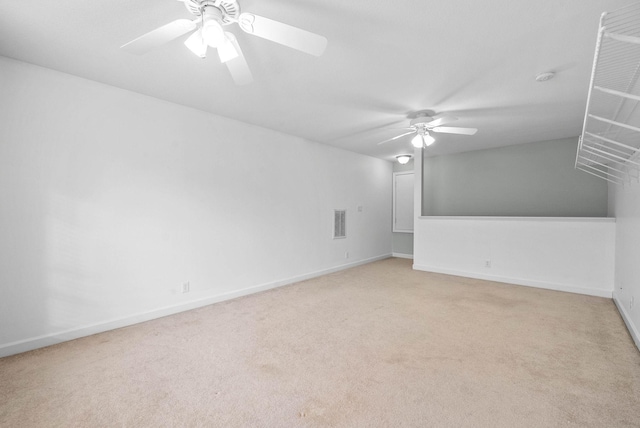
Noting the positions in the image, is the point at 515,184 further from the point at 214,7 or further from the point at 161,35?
the point at 161,35

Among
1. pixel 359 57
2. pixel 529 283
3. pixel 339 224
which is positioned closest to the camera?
pixel 359 57

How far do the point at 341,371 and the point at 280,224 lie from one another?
2.70 meters

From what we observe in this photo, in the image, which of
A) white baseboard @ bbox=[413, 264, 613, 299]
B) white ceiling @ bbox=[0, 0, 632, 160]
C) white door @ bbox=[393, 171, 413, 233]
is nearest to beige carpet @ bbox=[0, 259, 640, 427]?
white baseboard @ bbox=[413, 264, 613, 299]

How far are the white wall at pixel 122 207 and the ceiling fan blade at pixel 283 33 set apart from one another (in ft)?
6.93

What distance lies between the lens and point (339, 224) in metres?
5.64

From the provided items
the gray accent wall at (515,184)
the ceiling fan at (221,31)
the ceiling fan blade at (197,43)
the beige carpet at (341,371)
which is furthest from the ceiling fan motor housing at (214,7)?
the gray accent wall at (515,184)

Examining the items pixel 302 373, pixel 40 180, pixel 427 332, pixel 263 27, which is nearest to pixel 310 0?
pixel 263 27

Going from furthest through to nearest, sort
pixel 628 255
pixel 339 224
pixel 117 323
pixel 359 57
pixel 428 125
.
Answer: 1. pixel 339 224
2. pixel 428 125
3. pixel 628 255
4. pixel 117 323
5. pixel 359 57

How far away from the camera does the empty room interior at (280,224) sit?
177 centimetres

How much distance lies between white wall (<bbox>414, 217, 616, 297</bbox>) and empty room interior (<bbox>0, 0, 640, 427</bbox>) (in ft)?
0.11

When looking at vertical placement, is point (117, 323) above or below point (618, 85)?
below

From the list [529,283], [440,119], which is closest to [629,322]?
[529,283]

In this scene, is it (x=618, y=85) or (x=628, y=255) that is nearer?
(x=618, y=85)

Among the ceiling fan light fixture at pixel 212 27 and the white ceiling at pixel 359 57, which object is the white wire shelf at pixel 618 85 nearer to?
the white ceiling at pixel 359 57
